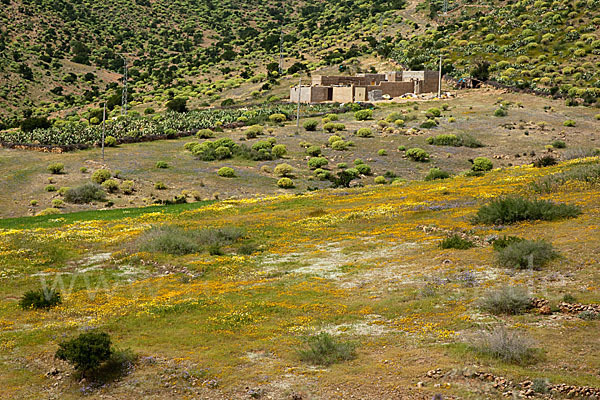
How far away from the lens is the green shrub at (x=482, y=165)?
1970 inches

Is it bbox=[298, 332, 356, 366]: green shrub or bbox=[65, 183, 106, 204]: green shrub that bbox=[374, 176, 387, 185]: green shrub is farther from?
bbox=[298, 332, 356, 366]: green shrub

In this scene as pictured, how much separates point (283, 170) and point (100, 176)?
1548 centimetres

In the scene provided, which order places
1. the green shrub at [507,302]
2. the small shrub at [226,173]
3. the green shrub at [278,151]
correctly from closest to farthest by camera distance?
the green shrub at [507,302] → the small shrub at [226,173] → the green shrub at [278,151]

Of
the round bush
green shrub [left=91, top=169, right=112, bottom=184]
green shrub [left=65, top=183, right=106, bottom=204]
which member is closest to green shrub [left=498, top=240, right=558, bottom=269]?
green shrub [left=65, top=183, right=106, bottom=204]

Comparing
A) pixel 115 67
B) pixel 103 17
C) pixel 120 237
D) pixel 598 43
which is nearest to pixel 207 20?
pixel 103 17

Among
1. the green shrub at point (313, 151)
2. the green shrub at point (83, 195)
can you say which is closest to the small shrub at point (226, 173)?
the green shrub at point (83, 195)

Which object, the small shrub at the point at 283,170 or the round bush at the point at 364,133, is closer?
the small shrub at the point at 283,170

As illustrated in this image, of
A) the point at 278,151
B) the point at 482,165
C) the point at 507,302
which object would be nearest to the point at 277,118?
the point at 278,151

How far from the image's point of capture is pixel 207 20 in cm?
15938

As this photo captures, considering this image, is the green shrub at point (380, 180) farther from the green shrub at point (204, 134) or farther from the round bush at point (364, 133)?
the green shrub at point (204, 134)

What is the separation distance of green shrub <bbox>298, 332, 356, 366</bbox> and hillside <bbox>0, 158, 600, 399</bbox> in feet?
0.58

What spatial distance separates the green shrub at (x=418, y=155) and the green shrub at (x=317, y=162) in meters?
8.67

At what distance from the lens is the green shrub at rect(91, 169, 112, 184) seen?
44438 mm

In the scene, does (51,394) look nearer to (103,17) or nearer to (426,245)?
(426,245)
